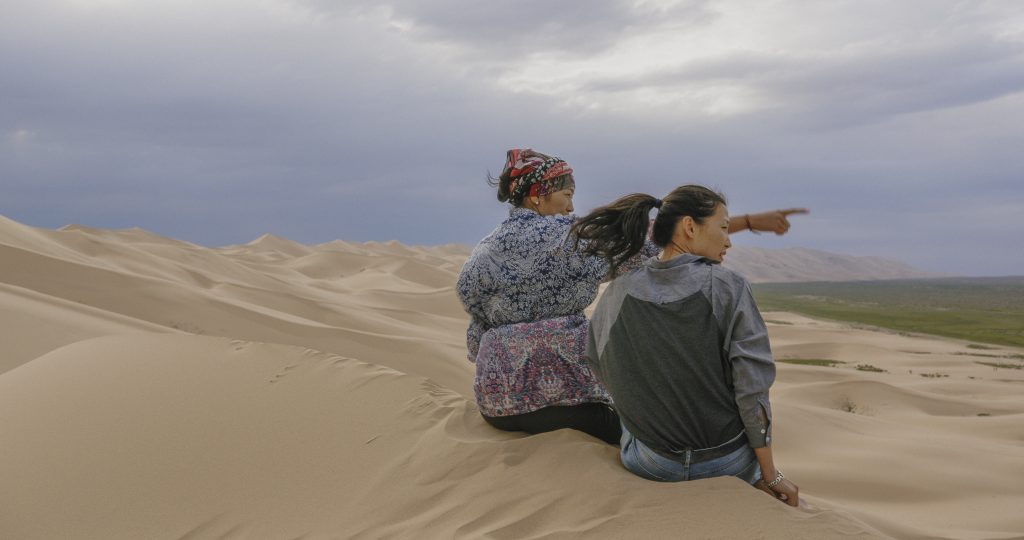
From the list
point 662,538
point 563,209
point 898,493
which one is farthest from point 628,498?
point 898,493

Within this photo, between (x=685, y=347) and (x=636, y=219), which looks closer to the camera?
(x=685, y=347)

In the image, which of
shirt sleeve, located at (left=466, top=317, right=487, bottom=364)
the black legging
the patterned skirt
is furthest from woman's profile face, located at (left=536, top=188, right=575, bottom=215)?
the black legging

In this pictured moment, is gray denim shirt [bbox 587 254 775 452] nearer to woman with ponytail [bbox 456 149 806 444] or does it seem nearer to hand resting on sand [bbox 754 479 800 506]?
hand resting on sand [bbox 754 479 800 506]

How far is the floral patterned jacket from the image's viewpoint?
354cm

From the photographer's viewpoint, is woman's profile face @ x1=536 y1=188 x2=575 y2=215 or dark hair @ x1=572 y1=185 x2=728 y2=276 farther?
woman's profile face @ x1=536 y1=188 x2=575 y2=215

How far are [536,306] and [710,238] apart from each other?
0.92 m

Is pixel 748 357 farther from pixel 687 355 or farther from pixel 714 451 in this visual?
pixel 714 451

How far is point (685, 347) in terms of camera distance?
9.32 feet

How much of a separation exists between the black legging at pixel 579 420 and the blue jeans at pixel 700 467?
55 cm

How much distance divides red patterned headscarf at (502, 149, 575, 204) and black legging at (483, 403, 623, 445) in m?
0.97

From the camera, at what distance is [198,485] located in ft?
13.5

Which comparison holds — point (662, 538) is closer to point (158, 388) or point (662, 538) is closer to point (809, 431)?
point (158, 388)

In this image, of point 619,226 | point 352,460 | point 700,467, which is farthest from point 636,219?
point 352,460

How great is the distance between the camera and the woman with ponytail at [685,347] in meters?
2.78
